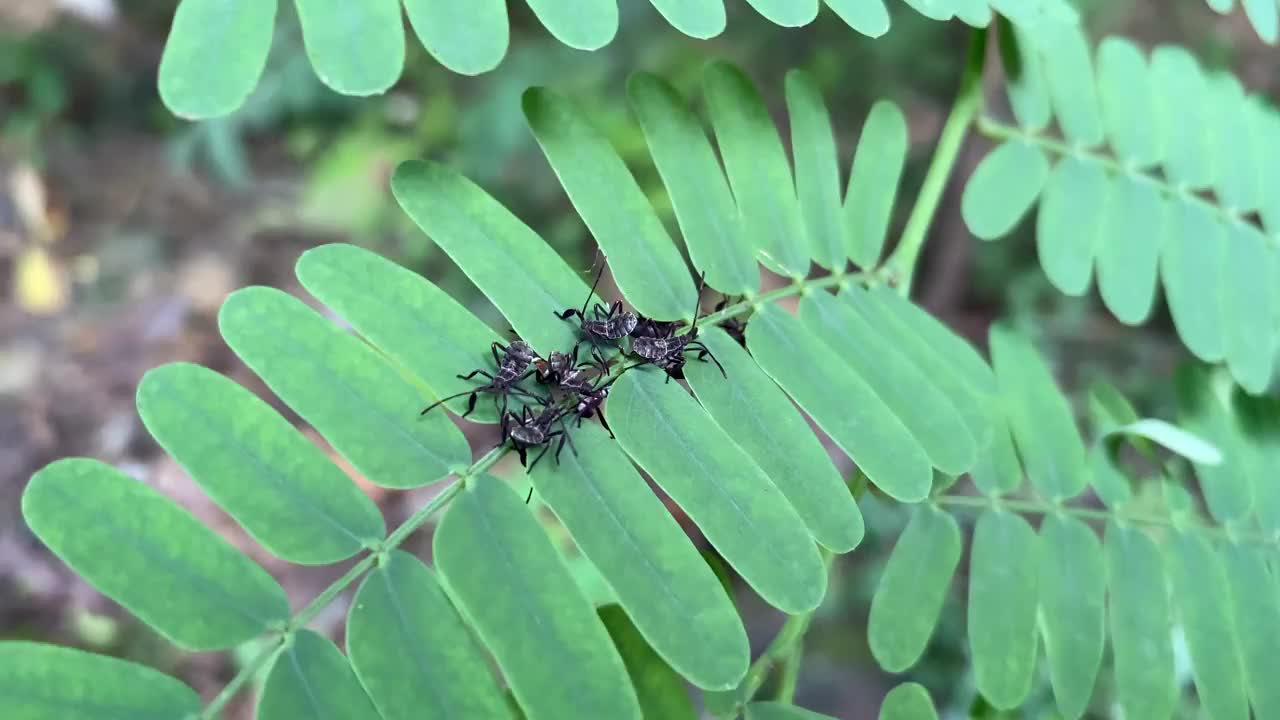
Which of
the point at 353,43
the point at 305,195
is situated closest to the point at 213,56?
the point at 353,43

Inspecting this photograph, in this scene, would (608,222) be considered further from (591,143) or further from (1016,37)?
(1016,37)

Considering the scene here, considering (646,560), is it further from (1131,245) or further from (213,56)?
(1131,245)

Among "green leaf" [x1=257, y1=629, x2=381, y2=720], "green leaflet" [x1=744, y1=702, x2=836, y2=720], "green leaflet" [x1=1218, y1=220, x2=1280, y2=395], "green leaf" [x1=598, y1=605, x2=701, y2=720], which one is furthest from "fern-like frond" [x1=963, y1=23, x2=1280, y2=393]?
"green leaf" [x1=257, y1=629, x2=381, y2=720]

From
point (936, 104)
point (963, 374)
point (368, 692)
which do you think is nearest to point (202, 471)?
point (368, 692)

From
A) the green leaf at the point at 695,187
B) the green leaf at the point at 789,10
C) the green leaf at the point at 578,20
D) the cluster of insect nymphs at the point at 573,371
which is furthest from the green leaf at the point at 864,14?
the cluster of insect nymphs at the point at 573,371

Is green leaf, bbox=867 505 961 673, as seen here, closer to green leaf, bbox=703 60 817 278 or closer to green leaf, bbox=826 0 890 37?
green leaf, bbox=703 60 817 278

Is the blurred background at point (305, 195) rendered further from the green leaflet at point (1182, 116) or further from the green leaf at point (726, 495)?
the green leaf at point (726, 495)
